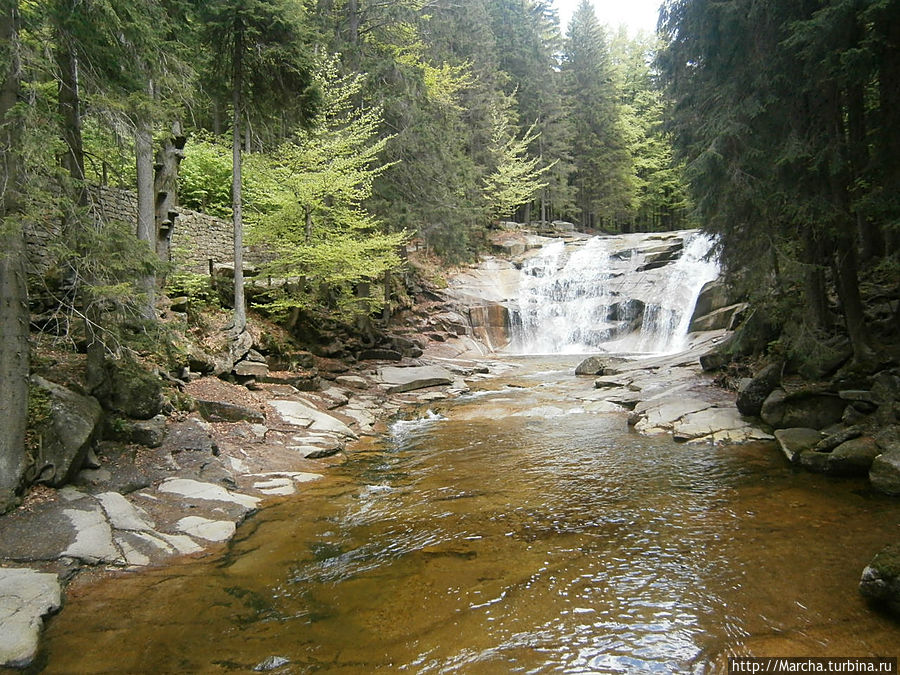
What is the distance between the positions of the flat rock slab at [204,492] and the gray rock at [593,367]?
38.3 feet

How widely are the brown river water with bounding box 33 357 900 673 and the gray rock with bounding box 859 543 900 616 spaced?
11 cm

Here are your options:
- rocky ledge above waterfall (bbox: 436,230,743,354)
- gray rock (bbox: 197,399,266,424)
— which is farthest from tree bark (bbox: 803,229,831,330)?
gray rock (bbox: 197,399,266,424)

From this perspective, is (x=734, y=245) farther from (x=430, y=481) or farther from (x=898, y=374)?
(x=430, y=481)

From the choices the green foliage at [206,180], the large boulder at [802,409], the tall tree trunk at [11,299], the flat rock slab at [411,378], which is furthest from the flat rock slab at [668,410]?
the green foliage at [206,180]

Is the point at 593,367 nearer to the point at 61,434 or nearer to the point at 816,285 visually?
the point at 816,285

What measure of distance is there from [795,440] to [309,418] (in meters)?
8.01

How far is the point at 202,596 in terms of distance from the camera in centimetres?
388

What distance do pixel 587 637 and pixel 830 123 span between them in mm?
7880

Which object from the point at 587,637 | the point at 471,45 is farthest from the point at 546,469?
the point at 471,45

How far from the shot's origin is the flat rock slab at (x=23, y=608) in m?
3.07

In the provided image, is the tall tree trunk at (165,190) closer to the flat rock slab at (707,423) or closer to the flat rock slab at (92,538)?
the flat rock slab at (92,538)

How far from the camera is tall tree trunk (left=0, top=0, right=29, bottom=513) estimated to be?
4.40 m

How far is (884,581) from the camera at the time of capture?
343 centimetres

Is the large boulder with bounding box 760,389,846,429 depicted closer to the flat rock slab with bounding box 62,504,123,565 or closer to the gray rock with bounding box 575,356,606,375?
the gray rock with bounding box 575,356,606,375
